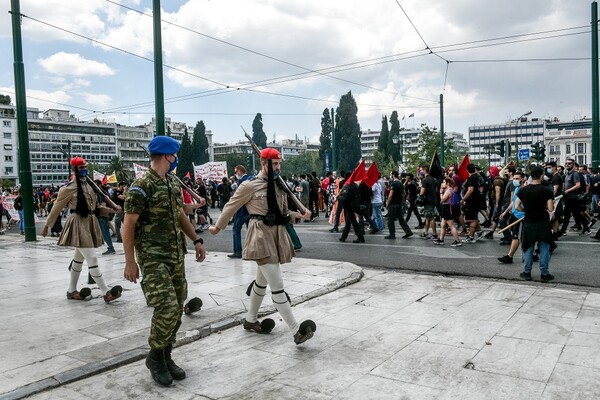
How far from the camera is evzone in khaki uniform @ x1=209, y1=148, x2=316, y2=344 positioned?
4570 mm

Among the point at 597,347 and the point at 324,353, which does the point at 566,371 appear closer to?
the point at 597,347

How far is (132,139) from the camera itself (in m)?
138

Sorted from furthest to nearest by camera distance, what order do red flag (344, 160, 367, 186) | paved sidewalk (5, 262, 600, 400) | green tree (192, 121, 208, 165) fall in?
green tree (192, 121, 208, 165) → red flag (344, 160, 367, 186) → paved sidewalk (5, 262, 600, 400)

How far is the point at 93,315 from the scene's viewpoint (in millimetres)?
5852

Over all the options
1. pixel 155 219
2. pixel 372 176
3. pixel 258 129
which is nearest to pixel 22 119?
pixel 372 176

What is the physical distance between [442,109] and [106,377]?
29.1 m

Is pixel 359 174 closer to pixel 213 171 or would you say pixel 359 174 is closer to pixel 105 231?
pixel 105 231

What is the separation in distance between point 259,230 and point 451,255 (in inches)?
248

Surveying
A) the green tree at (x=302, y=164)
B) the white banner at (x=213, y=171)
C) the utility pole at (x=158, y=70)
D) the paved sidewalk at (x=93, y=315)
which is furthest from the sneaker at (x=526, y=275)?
the green tree at (x=302, y=164)

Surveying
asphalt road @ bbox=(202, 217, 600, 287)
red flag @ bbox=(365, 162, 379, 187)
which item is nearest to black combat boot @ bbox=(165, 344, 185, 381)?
asphalt road @ bbox=(202, 217, 600, 287)

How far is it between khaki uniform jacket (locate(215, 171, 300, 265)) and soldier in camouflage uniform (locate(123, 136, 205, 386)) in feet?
2.09

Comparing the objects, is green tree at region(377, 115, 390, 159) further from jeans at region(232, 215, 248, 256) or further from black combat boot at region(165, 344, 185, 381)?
black combat boot at region(165, 344, 185, 381)

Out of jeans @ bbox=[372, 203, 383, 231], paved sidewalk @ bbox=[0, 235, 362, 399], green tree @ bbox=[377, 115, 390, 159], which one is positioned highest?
green tree @ bbox=[377, 115, 390, 159]

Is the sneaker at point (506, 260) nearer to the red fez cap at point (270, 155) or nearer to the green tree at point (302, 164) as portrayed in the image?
the red fez cap at point (270, 155)
